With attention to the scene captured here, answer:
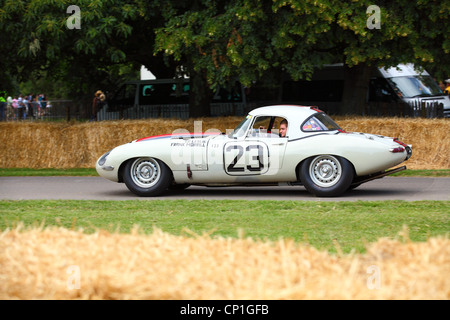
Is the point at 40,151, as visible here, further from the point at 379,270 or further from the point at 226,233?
the point at 379,270

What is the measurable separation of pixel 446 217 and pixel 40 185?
8.25 meters

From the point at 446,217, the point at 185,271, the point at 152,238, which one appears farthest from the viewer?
the point at 446,217

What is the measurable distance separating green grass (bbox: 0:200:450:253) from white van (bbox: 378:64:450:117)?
592 inches

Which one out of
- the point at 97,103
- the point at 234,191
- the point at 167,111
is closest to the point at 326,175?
the point at 234,191

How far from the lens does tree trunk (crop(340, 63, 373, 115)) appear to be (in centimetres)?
Result: 2102

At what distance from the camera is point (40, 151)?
19.4 m

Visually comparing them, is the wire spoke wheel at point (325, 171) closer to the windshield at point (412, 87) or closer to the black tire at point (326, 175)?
the black tire at point (326, 175)

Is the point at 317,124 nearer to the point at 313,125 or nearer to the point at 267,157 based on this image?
the point at 313,125

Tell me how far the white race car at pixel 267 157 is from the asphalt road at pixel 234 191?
0.29 m

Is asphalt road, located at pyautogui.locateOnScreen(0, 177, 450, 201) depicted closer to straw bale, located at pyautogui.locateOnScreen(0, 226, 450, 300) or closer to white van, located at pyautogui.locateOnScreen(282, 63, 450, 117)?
straw bale, located at pyautogui.locateOnScreen(0, 226, 450, 300)

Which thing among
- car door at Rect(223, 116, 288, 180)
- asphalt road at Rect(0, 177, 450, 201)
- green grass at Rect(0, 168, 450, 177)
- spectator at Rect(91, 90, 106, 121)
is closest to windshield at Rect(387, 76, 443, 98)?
green grass at Rect(0, 168, 450, 177)

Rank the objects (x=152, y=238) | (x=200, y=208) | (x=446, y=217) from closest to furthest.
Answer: (x=152, y=238) < (x=446, y=217) < (x=200, y=208)

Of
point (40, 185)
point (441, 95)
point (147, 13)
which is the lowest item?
point (40, 185)

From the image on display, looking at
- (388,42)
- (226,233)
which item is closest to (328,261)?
(226,233)
